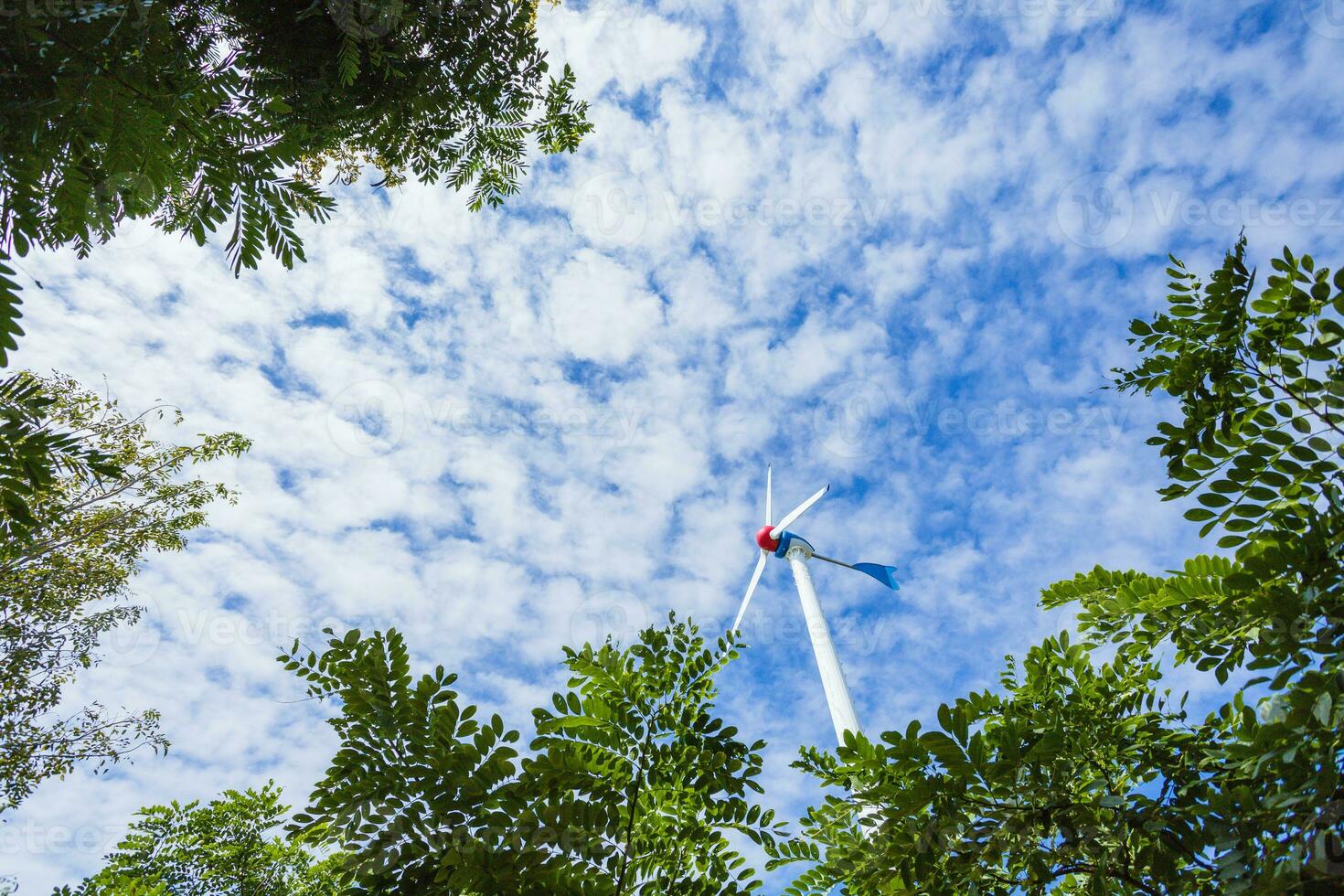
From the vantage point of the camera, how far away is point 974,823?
2.16 m

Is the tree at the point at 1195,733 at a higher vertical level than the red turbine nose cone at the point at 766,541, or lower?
lower

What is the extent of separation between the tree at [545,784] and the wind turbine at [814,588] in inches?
442

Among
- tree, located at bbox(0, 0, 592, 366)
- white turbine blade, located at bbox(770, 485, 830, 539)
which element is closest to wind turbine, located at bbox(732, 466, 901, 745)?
white turbine blade, located at bbox(770, 485, 830, 539)

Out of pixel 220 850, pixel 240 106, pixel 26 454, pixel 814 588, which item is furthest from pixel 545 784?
pixel 814 588

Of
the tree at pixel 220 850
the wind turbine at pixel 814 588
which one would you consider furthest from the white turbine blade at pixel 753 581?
the tree at pixel 220 850

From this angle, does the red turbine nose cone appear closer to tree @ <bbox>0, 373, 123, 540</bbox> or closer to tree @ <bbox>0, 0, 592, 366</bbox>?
tree @ <bbox>0, 0, 592, 366</bbox>

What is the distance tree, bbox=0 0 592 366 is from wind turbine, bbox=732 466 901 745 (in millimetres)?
12236

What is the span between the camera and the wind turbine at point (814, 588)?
14.3 m

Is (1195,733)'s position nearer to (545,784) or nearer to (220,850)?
(545,784)

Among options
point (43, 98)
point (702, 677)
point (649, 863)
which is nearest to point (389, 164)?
point (43, 98)

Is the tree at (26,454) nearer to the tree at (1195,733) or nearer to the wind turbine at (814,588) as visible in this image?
the tree at (1195,733)

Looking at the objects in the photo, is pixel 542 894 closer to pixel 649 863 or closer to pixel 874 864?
pixel 649 863

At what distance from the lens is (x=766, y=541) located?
790 inches

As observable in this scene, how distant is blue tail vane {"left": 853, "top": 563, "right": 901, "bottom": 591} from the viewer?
22625mm
